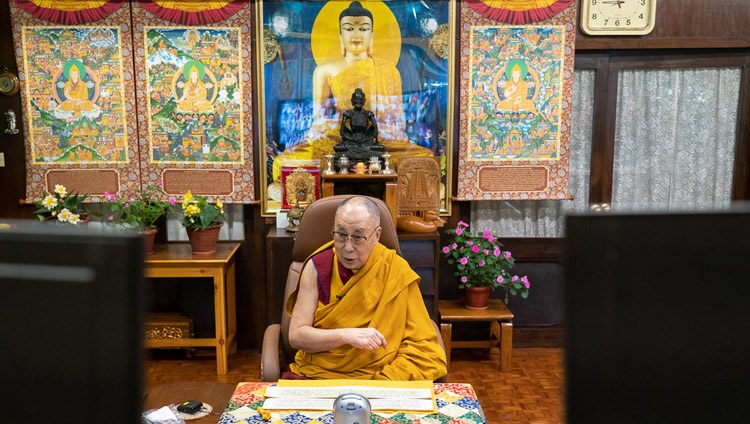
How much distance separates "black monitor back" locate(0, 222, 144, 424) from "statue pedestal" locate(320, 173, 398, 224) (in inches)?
98.9

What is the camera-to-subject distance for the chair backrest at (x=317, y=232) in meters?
2.25

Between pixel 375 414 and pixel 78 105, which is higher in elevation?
pixel 78 105

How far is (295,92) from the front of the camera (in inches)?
134

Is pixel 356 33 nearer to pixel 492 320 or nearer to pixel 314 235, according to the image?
pixel 314 235

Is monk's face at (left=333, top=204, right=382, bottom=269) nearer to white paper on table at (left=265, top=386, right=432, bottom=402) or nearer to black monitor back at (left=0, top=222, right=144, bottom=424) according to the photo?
white paper on table at (left=265, top=386, right=432, bottom=402)

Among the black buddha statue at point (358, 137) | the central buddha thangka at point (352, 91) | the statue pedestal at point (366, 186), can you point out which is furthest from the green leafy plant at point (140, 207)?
the black buddha statue at point (358, 137)

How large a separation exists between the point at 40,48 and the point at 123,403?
11.3ft

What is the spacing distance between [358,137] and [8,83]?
6.82ft

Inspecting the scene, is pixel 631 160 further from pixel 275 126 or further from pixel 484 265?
pixel 275 126

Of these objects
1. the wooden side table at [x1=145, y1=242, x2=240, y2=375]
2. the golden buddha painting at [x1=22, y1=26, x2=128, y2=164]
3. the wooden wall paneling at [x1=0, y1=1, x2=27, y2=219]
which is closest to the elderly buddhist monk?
the wooden side table at [x1=145, y1=242, x2=240, y2=375]

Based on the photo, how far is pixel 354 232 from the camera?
2045 mm

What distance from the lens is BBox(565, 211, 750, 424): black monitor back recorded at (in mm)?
496

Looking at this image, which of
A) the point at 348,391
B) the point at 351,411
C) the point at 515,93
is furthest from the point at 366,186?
the point at 351,411

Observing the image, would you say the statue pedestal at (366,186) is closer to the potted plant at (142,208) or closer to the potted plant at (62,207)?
the potted plant at (142,208)
